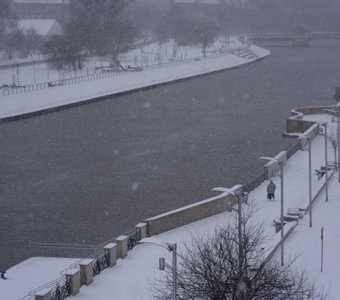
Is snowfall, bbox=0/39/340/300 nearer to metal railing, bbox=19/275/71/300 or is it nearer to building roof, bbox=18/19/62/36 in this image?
metal railing, bbox=19/275/71/300

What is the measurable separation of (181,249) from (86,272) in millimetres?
2118

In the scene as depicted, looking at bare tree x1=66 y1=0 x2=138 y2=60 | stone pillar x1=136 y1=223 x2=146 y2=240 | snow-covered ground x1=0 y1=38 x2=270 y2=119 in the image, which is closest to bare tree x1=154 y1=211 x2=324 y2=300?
stone pillar x1=136 y1=223 x2=146 y2=240

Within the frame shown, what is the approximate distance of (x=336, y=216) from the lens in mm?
15812

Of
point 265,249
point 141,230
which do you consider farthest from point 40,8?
point 265,249

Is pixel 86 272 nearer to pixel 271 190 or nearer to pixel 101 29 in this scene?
pixel 271 190

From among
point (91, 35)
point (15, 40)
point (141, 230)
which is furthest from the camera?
point (15, 40)

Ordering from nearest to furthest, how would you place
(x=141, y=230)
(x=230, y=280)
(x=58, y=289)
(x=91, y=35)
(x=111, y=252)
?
(x=230, y=280) → (x=58, y=289) → (x=111, y=252) → (x=141, y=230) → (x=91, y=35)

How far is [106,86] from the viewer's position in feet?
136

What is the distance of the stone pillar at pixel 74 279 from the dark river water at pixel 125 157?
7.93ft

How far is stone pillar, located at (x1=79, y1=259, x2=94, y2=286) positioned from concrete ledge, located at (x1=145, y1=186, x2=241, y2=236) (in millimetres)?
2754

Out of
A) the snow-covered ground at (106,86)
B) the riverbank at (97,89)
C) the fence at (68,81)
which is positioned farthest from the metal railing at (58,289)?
the fence at (68,81)

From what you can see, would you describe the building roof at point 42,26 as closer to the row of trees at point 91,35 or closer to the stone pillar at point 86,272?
the row of trees at point 91,35

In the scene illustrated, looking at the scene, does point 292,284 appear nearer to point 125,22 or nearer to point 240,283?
point 240,283

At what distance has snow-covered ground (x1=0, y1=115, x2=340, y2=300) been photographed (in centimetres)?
1161
